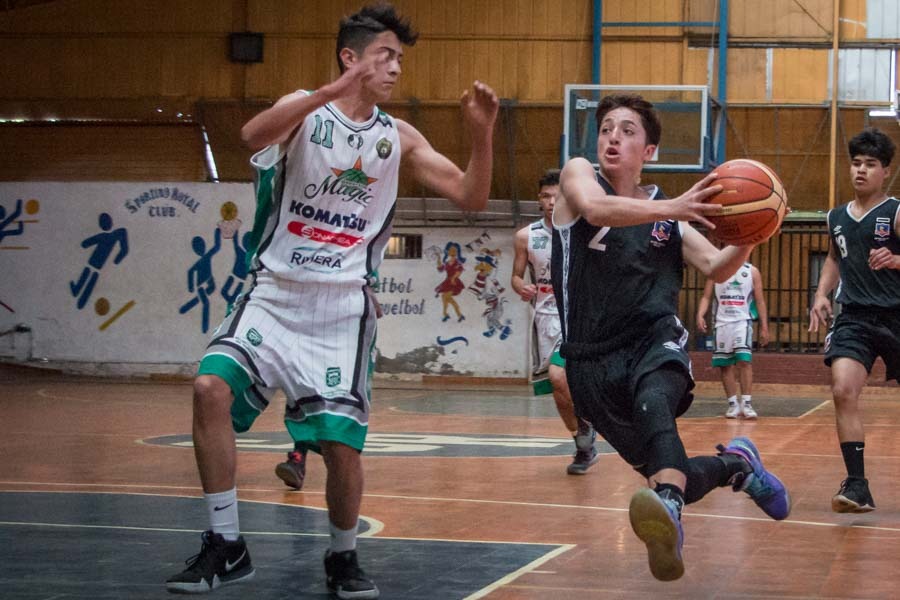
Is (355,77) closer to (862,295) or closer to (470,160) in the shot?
(470,160)

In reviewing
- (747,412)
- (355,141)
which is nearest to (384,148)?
(355,141)

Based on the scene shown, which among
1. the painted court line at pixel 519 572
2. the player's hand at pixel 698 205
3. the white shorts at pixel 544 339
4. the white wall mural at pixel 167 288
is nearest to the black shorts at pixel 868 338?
the painted court line at pixel 519 572

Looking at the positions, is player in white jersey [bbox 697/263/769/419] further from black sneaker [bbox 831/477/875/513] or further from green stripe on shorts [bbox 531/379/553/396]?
black sneaker [bbox 831/477/875/513]

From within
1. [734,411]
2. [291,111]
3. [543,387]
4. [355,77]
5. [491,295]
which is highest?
[355,77]

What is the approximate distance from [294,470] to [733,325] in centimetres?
930

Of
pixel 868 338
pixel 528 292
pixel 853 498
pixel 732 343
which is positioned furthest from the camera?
pixel 732 343

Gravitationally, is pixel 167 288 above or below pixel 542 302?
below

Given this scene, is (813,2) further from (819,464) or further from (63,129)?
(819,464)

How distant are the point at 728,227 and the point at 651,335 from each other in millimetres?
559

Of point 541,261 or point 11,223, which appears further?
point 11,223

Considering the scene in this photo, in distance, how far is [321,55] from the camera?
2553 centimetres

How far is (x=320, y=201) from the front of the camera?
510 centimetres

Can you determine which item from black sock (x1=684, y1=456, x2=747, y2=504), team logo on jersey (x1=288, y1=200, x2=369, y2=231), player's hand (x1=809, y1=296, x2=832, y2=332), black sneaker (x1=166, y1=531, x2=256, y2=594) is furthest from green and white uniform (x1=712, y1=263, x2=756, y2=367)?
black sneaker (x1=166, y1=531, x2=256, y2=594)

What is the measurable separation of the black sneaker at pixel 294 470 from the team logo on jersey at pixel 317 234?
3.26 m
